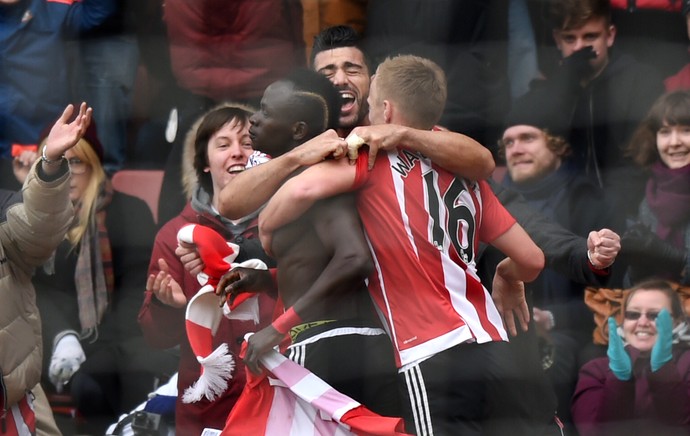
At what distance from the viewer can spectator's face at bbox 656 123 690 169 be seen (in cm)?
243

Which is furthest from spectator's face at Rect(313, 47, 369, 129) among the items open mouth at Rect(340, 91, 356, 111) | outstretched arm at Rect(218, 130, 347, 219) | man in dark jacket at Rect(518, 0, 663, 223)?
man in dark jacket at Rect(518, 0, 663, 223)

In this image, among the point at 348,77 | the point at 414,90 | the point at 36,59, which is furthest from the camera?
the point at 36,59

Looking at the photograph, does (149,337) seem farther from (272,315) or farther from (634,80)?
(634,80)

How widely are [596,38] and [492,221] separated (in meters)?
0.75

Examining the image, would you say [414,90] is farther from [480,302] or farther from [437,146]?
[480,302]

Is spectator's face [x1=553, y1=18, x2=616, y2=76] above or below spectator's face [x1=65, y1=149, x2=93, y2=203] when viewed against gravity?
above

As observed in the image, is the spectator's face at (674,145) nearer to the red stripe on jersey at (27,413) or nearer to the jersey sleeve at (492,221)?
the jersey sleeve at (492,221)

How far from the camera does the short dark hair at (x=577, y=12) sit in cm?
262

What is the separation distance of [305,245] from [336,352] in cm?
17

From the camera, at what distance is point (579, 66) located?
2.65m

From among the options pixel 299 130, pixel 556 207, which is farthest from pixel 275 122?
pixel 556 207

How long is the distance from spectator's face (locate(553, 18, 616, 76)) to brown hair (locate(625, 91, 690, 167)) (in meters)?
0.18

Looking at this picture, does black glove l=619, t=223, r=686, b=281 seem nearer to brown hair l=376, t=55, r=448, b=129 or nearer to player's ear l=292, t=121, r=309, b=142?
brown hair l=376, t=55, r=448, b=129

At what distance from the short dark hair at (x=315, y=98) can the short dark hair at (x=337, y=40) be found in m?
0.35
